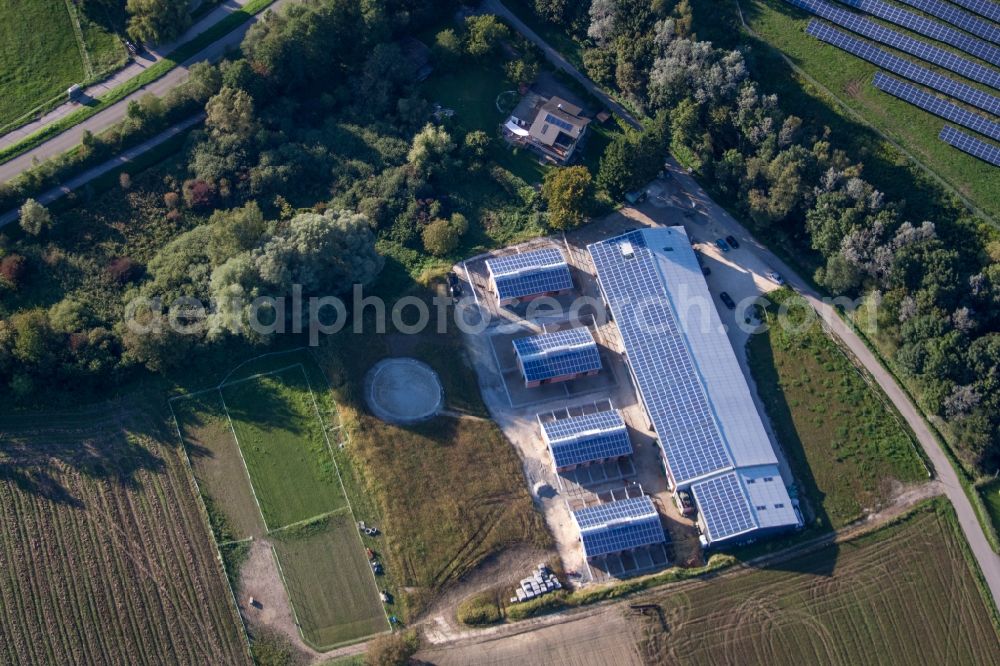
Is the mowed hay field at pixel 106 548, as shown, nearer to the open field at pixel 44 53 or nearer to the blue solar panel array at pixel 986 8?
the open field at pixel 44 53

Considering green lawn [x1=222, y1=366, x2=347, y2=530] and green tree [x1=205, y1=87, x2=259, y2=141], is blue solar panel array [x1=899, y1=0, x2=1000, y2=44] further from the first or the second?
green lawn [x1=222, y1=366, x2=347, y2=530]

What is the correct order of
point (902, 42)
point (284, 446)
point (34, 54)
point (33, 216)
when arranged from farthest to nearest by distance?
point (902, 42) → point (34, 54) → point (33, 216) → point (284, 446)

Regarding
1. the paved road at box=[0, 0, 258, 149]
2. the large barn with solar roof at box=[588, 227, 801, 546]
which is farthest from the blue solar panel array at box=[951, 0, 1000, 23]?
the paved road at box=[0, 0, 258, 149]

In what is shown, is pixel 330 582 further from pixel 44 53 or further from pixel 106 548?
pixel 44 53

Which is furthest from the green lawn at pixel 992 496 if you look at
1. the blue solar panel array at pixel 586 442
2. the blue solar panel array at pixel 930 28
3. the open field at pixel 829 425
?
the blue solar panel array at pixel 930 28

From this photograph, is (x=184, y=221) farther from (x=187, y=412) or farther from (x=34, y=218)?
(x=187, y=412)

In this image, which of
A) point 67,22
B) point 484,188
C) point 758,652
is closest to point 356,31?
point 484,188

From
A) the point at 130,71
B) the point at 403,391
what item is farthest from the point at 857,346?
the point at 130,71
